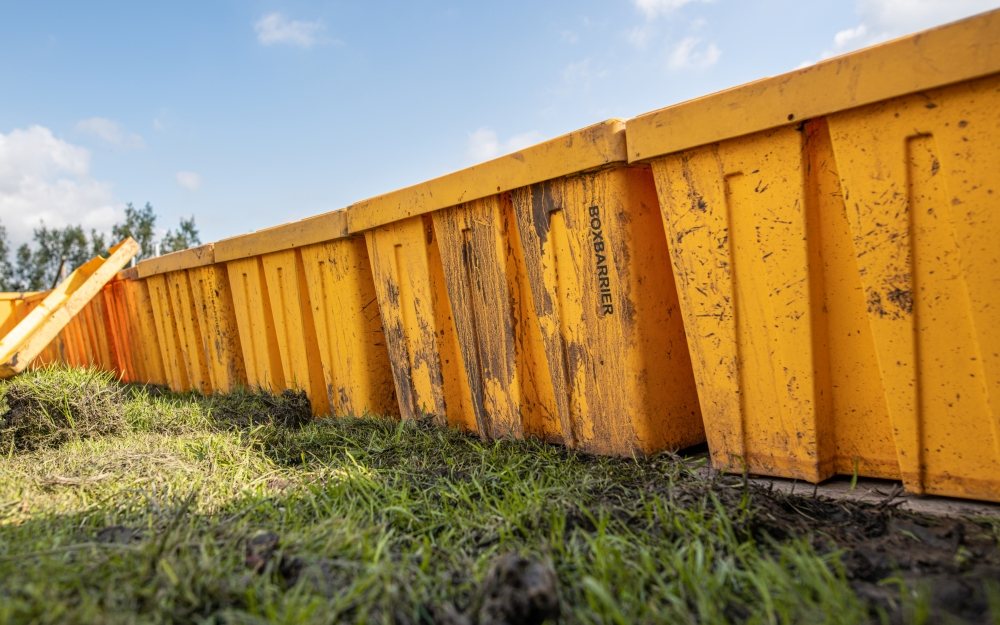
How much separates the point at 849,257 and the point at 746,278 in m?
0.32

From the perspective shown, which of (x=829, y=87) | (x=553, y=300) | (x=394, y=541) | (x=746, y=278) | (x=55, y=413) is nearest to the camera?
(x=394, y=541)

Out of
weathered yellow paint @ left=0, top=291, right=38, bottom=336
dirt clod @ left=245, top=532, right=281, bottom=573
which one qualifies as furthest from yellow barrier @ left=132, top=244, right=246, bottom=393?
dirt clod @ left=245, top=532, right=281, bottom=573

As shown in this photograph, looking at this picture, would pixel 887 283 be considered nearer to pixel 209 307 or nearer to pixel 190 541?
pixel 190 541

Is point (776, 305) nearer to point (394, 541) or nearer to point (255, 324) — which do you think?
point (394, 541)

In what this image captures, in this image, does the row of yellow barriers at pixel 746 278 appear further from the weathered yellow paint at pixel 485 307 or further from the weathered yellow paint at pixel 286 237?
the weathered yellow paint at pixel 286 237

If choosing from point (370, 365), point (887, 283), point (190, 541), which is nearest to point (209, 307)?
point (370, 365)

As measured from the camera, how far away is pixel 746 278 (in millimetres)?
2311

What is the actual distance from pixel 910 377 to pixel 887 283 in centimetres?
29

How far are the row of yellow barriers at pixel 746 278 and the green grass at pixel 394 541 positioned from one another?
306 mm

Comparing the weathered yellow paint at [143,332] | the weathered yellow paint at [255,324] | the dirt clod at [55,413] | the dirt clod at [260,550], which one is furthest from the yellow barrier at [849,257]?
the weathered yellow paint at [143,332]

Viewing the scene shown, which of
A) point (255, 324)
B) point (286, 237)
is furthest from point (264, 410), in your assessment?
point (286, 237)

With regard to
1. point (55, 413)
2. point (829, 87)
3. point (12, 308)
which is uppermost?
point (12, 308)

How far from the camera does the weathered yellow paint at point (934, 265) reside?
1.83 meters

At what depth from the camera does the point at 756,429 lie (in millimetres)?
2363
